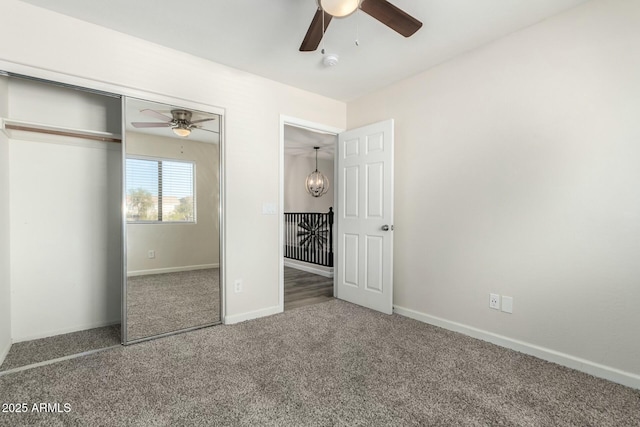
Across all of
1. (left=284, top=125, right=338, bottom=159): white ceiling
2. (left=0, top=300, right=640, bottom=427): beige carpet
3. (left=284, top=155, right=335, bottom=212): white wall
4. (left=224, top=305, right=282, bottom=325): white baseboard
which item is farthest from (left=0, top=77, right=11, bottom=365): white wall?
(left=284, top=155, right=335, bottom=212): white wall

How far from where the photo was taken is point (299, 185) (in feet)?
24.9

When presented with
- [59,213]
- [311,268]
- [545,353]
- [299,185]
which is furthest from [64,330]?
[299,185]

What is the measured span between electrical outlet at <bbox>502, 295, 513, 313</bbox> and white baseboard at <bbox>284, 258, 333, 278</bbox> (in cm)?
294

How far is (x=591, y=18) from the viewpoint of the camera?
1.98 m

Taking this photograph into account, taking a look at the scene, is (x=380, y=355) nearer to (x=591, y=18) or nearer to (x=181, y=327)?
(x=181, y=327)

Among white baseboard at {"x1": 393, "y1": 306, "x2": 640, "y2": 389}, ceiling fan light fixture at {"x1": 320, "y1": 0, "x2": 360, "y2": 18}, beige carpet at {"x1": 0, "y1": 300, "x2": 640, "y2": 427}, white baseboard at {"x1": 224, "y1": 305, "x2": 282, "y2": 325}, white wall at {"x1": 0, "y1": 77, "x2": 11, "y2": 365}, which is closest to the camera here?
ceiling fan light fixture at {"x1": 320, "y1": 0, "x2": 360, "y2": 18}

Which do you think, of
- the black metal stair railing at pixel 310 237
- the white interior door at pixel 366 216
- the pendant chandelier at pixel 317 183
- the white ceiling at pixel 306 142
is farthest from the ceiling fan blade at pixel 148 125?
the pendant chandelier at pixel 317 183

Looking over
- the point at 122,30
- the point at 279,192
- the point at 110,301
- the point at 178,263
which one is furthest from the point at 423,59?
the point at 110,301

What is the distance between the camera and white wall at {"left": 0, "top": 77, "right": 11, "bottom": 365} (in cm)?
212

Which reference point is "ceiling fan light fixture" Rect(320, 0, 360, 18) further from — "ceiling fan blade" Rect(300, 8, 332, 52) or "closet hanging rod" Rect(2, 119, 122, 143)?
"closet hanging rod" Rect(2, 119, 122, 143)

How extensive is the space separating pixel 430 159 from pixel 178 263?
8.56 ft

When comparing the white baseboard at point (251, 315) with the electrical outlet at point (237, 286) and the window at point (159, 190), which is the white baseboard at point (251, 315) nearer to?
the electrical outlet at point (237, 286)

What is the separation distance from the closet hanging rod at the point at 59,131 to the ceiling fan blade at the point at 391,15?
92.0 inches

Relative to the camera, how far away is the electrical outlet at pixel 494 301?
243 centimetres
